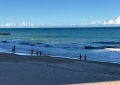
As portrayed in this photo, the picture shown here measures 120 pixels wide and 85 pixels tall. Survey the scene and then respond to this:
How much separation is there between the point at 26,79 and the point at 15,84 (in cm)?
117

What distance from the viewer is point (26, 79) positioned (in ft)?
35.9

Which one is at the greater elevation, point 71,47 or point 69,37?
point 71,47

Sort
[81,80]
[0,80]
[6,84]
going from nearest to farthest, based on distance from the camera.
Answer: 1. [6,84]
2. [0,80]
3. [81,80]

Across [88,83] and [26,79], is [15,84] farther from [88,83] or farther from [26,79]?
[88,83]

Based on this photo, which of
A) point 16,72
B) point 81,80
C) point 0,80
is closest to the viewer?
point 0,80

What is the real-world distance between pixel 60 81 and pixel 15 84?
2.08m

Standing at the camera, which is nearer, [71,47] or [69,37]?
[71,47]

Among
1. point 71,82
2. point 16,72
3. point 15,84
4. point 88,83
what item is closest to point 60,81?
point 71,82

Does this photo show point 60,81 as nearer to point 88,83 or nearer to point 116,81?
point 88,83

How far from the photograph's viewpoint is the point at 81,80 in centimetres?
A: 1125

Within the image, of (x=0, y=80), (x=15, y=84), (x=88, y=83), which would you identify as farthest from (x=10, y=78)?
(x=88, y=83)

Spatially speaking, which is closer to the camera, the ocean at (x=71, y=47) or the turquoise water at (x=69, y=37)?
the ocean at (x=71, y=47)

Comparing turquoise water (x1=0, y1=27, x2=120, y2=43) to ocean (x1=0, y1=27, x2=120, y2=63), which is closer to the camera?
ocean (x1=0, y1=27, x2=120, y2=63)

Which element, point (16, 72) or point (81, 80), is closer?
point (81, 80)
